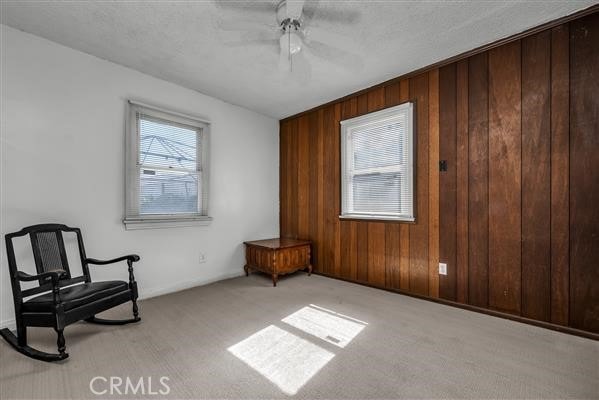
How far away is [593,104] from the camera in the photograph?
6.54 feet

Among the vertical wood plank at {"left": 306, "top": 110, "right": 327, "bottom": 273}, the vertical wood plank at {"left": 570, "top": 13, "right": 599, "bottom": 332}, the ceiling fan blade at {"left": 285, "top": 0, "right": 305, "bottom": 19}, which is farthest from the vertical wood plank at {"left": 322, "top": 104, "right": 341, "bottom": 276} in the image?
the vertical wood plank at {"left": 570, "top": 13, "right": 599, "bottom": 332}

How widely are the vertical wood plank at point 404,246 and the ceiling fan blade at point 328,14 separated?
1173 millimetres

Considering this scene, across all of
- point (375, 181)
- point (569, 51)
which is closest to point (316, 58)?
point (375, 181)

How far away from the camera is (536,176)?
2.22 m

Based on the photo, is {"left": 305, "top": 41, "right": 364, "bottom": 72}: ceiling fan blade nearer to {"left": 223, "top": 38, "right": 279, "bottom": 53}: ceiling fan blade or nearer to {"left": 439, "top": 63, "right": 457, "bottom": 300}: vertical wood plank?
{"left": 223, "top": 38, "right": 279, "bottom": 53}: ceiling fan blade

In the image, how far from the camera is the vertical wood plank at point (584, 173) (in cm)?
200

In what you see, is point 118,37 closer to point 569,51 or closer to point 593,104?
point 569,51

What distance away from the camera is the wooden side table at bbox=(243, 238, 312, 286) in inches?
135

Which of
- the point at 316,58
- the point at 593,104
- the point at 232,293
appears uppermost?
the point at 316,58

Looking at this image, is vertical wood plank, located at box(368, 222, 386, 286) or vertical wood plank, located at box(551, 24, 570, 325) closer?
vertical wood plank, located at box(551, 24, 570, 325)

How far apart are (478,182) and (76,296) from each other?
3.41m

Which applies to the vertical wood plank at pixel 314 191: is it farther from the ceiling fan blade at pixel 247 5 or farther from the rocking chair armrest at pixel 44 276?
the rocking chair armrest at pixel 44 276

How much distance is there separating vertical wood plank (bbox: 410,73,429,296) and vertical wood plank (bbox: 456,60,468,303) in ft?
0.96

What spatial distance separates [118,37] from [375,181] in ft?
9.60
